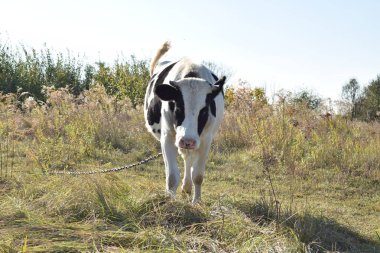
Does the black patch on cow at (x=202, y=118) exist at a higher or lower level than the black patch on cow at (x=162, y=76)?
lower

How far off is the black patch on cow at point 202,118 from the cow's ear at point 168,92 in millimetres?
316

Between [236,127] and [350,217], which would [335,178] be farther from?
[236,127]

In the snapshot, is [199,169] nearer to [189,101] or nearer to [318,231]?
[189,101]

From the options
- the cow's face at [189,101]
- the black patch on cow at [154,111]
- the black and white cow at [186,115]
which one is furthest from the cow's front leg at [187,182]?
the cow's face at [189,101]

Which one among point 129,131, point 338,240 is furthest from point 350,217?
point 129,131

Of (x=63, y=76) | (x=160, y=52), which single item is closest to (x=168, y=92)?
(x=160, y=52)

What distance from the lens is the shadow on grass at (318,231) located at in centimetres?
402

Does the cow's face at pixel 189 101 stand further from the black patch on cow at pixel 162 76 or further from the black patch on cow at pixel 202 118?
the black patch on cow at pixel 162 76

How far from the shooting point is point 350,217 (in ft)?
18.7

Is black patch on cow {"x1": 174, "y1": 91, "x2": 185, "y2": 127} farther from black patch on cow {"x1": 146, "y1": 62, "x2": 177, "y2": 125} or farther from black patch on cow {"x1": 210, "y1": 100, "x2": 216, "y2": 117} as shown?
black patch on cow {"x1": 146, "y1": 62, "x2": 177, "y2": 125}

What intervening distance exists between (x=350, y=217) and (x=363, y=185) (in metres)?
1.84

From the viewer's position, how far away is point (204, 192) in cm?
661

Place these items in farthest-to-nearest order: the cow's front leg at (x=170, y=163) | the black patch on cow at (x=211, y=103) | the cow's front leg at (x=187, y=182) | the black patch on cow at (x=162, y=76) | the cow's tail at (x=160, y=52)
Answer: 1. the cow's tail at (x=160, y=52)
2. the black patch on cow at (x=162, y=76)
3. the cow's front leg at (x=187, y=182)
4. the cow's front leg at (x=170, y=163)
5. the black patch on cow at (x=211, y=103)

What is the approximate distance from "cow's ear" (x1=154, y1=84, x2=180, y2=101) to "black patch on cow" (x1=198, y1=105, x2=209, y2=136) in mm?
316
